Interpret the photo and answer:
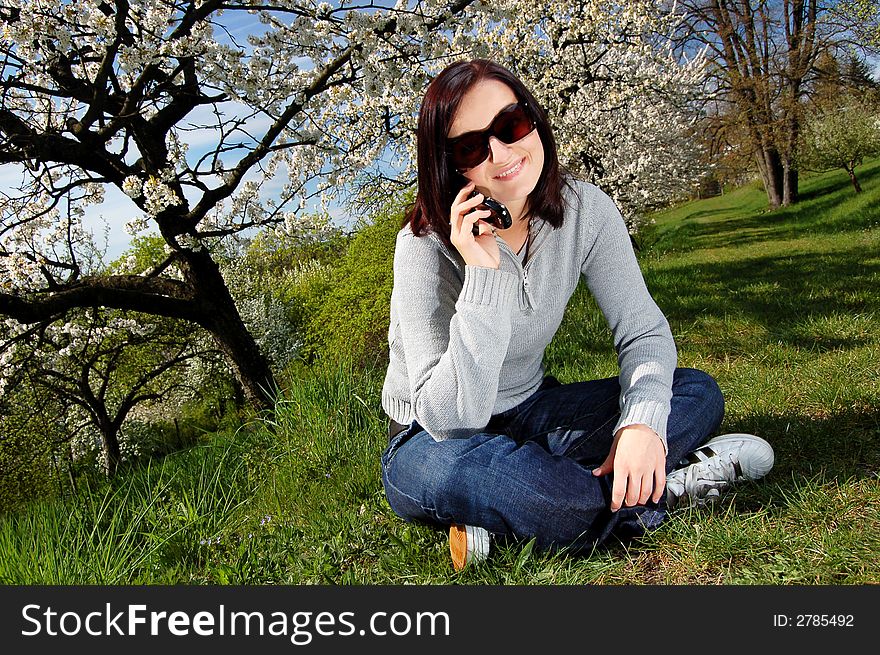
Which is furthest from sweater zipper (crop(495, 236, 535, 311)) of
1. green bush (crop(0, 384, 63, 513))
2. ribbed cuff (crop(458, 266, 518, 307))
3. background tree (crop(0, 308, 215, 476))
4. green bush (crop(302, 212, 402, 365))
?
green bush (crop(0, 384, 63, 513))

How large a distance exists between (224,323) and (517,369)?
15.4ft

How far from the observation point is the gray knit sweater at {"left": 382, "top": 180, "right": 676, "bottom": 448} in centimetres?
199

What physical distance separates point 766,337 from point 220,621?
156 inches

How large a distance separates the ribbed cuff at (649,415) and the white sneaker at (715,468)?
22 cm

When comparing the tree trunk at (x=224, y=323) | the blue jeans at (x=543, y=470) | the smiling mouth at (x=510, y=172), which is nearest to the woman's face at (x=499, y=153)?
the smiling mouth at (x=510, y=172)

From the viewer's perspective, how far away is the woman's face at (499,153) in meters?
2.09

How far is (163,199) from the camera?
511 cm

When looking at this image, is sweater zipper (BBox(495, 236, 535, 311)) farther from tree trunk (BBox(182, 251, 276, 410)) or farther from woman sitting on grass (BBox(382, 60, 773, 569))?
tree trunk (BBox(182, 251, 276, 410))

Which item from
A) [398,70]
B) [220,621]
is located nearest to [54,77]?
[398,70]

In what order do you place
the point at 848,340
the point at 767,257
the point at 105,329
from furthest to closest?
the point at 767,257 < the point at 105,329 < the point at 848,340

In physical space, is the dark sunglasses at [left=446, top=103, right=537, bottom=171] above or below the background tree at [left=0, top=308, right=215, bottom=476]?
above

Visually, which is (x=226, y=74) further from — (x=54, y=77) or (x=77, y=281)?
(x=77, y=281)

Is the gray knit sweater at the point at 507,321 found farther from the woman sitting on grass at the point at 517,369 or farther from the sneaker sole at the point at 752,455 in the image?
the sneaker sole at the point at 752,455

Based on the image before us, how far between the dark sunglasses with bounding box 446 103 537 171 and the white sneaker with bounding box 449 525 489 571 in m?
1.13
